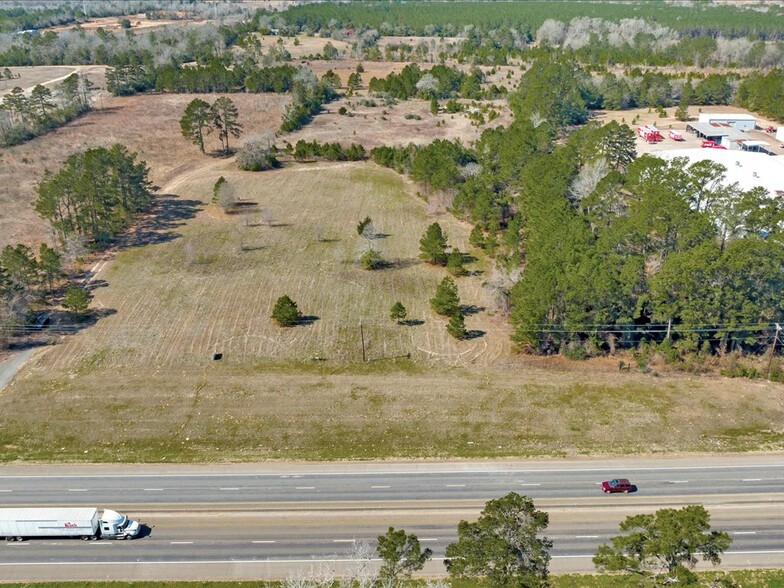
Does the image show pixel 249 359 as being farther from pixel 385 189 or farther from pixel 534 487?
pixel 385 189

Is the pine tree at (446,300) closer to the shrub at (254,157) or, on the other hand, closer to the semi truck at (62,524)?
the semi truck at (62,524)

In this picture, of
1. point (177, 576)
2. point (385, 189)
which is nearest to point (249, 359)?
point (177, 576)

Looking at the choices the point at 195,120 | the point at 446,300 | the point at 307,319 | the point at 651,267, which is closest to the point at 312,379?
the point at 307,319

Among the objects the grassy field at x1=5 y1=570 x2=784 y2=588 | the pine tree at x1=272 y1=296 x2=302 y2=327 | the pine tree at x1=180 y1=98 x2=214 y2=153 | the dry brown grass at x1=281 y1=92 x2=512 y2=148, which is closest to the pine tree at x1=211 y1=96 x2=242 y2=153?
the pine tree at x1=180 y1=98 x2=214 y2=153

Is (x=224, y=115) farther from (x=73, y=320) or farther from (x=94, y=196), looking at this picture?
(x=73, y=320)

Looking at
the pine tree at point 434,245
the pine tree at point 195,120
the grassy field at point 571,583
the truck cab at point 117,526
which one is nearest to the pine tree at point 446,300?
the pine tree at point 434,245

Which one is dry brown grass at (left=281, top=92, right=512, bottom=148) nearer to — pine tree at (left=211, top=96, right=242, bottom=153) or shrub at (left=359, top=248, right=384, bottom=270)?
Answer: pine tree at (left=211, top=96, right=242, bottom=153)
